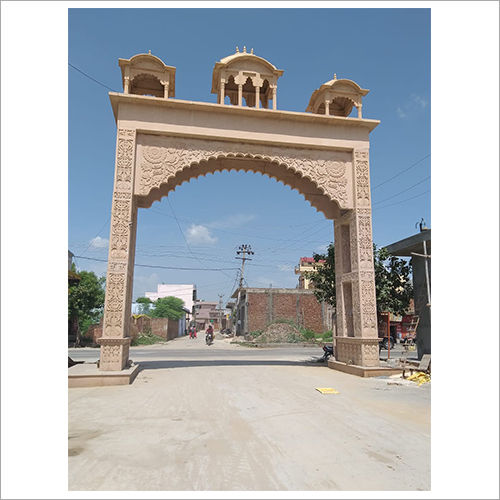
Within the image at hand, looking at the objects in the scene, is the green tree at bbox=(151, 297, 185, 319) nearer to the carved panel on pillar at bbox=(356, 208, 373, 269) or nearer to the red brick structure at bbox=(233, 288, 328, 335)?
the red brick structure at bbox=(233, 288, 328, 335)

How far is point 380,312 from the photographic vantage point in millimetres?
11562

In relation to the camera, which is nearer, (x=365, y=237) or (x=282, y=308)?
(x=365, y=237)

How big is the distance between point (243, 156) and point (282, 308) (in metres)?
20.3

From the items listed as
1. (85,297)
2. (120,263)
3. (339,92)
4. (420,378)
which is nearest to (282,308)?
(85,297)

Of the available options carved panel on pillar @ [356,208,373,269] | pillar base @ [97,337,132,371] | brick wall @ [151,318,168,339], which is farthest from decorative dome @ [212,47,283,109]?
brick wall @ [151,318,168,339]

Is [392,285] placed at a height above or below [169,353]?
above

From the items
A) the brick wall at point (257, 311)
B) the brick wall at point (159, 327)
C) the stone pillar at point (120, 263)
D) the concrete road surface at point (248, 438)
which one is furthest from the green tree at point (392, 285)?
the brick wall at point (159, 327)

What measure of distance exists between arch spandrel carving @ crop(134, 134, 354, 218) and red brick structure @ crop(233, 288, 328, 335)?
18.2m

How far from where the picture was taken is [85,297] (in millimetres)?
21250

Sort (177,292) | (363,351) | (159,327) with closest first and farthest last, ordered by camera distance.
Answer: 1. (363,351)
2. (159,327)
3. (177,292)

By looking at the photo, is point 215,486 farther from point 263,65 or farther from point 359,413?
point 263,65

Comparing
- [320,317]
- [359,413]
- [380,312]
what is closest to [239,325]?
[320,317]

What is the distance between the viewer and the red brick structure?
2803 centimetres

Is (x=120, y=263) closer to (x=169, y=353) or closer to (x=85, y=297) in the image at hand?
(x=169, y=353)
